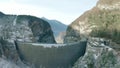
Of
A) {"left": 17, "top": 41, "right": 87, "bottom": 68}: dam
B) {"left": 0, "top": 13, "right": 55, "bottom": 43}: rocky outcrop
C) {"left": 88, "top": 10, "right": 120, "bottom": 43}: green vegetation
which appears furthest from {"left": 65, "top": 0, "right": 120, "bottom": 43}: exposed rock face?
{"left": 0, "top": 13, "right": 55, "bottom": 43}: rocky outcrop

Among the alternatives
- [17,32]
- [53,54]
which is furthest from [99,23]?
[17,32]

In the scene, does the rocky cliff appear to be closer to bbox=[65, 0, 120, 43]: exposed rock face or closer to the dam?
the dam

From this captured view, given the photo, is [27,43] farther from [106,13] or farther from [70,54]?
[106,13]

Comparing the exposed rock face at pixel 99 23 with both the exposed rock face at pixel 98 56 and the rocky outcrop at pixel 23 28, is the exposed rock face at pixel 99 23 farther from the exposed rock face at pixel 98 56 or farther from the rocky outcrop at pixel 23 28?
the rocky outcrop at pixel 23 28

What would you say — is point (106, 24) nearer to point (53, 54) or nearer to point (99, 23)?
point (99, 23)

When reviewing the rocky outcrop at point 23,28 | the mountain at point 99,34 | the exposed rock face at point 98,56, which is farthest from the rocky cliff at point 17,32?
the exposed rock face at point 98,56

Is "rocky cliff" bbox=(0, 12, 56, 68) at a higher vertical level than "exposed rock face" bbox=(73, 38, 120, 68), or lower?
higher
